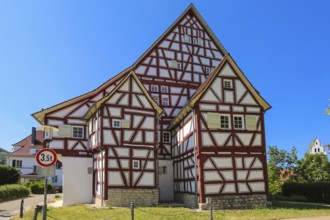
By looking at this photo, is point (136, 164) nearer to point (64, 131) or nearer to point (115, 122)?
point (115, 122)

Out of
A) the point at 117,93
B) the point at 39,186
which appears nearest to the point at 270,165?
the point at 117,93

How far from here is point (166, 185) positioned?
28859 mm

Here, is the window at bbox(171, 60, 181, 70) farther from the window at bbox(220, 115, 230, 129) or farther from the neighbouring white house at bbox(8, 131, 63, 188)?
the neighbouring white house at bbox(8, 131, 63, 188)

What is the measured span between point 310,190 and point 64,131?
22.8 meters

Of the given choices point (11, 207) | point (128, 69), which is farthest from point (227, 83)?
point (11, 207)

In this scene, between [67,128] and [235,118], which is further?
[67,128]

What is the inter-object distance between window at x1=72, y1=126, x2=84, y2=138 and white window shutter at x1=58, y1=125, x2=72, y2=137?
1.29ft

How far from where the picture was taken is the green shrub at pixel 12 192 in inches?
1205

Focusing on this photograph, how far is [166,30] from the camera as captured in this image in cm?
3269

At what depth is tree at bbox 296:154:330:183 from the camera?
4003 centimetres

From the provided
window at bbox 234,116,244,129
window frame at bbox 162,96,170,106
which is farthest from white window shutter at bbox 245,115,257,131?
window frame at bbox 162,96,170,106

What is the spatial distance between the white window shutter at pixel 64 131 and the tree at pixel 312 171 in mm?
27731

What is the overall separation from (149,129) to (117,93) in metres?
3.71

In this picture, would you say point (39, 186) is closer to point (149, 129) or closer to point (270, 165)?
point (149, 129)
